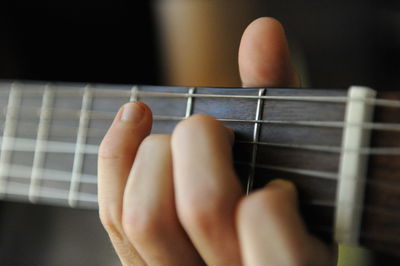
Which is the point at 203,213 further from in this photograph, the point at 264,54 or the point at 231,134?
the point at 264,54

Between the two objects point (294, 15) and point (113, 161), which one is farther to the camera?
point (294, 15)

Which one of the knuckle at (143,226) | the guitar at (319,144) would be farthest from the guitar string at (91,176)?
the knuckle at (143,226)

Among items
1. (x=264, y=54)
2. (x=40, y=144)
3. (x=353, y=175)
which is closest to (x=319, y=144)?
(x=353, y=175)

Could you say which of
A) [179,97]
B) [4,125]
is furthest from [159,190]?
[4,125]

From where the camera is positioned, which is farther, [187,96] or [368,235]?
[187,96]

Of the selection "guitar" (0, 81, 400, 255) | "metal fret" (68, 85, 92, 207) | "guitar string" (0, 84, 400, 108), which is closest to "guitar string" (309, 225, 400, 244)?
"guitar" (0, 81, 400, 255)

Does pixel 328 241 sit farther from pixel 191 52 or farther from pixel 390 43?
pixel 191 52
